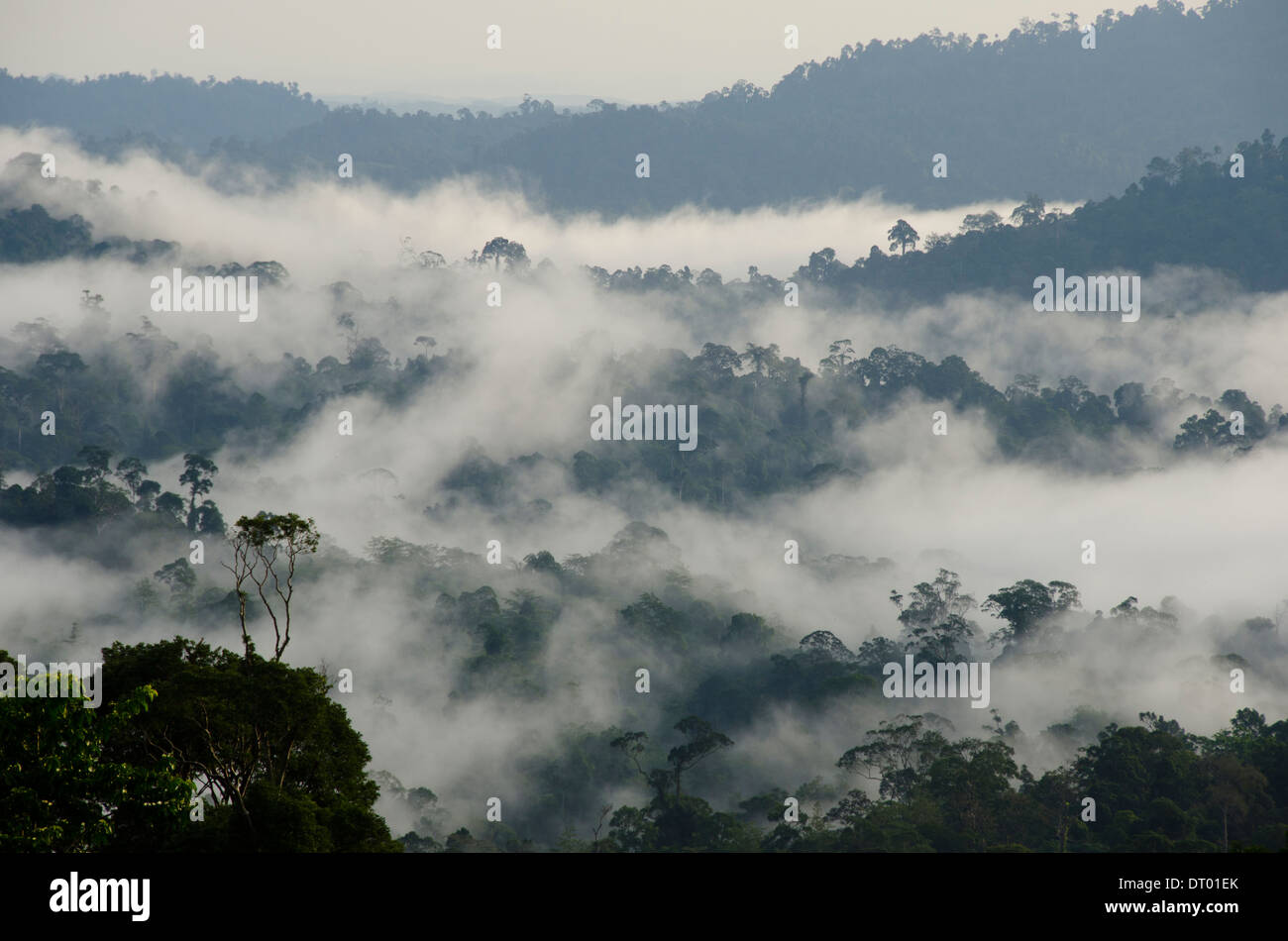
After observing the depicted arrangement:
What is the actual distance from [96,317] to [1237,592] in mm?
96439

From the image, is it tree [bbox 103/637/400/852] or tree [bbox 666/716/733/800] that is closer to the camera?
tree [bbox 103/637/400/852]

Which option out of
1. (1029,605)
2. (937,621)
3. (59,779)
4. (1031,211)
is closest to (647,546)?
(937,621)

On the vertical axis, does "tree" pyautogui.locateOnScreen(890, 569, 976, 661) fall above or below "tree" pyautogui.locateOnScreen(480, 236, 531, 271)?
below
